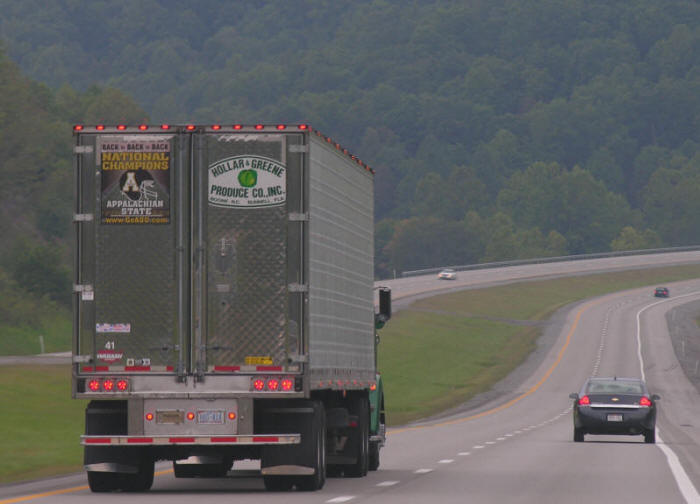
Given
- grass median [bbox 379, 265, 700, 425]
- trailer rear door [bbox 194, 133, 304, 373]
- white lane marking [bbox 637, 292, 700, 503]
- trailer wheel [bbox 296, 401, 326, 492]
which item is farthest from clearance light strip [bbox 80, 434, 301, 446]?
grass median [bbox 379, 265, 700, 425]

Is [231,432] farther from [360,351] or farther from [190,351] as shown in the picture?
[360,351]

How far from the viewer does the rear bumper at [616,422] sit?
113ft

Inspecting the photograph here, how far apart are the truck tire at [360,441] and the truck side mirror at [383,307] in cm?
226

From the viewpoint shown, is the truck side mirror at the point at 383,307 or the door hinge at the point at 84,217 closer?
the door hinge at the point at 84,217

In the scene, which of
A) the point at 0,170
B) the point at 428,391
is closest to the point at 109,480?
the point at 428,391

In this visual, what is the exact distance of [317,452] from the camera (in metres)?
17.7

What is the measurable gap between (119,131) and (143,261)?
4.62 ft

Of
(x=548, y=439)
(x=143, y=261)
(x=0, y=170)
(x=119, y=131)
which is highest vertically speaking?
(x=0, y=170)

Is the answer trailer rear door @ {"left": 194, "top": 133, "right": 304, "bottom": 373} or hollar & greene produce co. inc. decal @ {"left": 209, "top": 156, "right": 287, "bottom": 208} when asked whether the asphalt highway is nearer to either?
trailer rear door @ {"left": 194, "top": 133, "right": 304, "bottom": 373}

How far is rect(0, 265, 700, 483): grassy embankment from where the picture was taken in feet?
99.0

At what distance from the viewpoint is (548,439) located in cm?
3634

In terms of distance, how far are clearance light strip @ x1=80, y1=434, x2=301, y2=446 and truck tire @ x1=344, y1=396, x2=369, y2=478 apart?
11.7 feet

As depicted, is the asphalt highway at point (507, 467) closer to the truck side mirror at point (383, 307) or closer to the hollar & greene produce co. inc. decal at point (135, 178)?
the truck side mirror at point (383, 307)

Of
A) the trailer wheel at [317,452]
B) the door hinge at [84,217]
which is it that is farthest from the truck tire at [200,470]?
the door hinge at [84,217]
